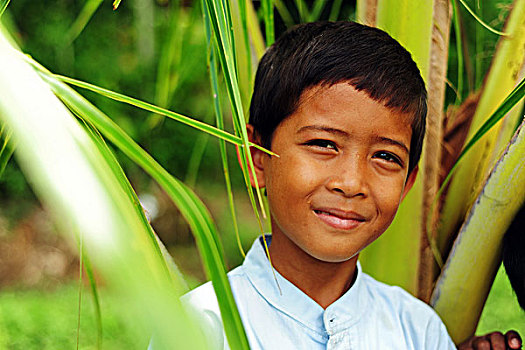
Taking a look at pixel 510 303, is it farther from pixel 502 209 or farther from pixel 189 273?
pixel 502 209

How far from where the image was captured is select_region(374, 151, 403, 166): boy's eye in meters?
0.63

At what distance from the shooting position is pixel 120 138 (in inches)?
11.4

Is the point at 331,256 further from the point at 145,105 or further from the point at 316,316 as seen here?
the point at 145,105

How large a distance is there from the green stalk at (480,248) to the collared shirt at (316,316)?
27 mm

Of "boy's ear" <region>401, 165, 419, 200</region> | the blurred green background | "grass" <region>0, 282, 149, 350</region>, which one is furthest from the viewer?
the blurred green background

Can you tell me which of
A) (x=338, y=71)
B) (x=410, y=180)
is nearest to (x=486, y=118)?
(x=410, y=180)

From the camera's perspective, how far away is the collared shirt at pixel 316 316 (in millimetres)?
665

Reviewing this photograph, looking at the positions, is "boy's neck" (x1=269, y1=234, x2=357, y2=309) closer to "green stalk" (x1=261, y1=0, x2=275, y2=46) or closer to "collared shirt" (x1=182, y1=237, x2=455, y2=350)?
"collared shirt" (x1=182, y1=237, x2=455, y2=350)

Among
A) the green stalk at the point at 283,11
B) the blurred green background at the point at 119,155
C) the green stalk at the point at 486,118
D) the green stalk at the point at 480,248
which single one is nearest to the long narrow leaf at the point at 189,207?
the green stalk at the point at 480,248

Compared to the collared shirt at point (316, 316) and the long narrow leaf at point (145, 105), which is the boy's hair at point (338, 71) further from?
the long narrow leaf at point (145, 105)

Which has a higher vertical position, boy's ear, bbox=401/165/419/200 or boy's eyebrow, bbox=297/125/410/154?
boy's eyebrow, bbox=297/125/410/154

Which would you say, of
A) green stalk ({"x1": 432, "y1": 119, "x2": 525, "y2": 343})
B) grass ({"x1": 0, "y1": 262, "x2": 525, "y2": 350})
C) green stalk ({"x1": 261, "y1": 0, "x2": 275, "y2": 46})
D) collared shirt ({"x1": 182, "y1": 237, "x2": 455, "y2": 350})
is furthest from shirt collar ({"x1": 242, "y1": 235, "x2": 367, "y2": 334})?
grass ({"x1": 0, "y1": 262, "x2": 525, "y2": 350})

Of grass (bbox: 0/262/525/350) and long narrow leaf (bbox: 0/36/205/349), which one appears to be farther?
grass (bbox: 0/262/525/350)

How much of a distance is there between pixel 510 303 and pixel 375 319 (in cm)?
168
